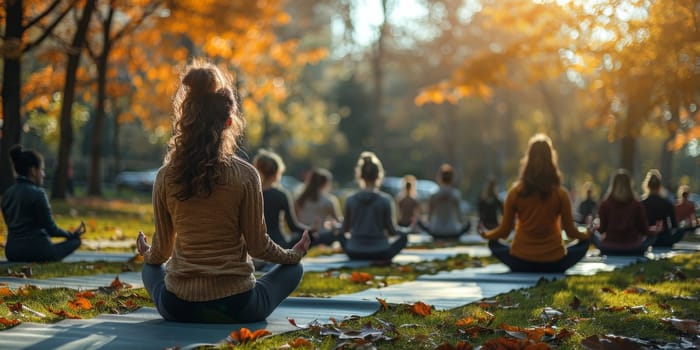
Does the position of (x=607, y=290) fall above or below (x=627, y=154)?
below

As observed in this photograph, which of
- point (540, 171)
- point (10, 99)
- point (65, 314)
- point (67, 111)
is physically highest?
point (67, 111)

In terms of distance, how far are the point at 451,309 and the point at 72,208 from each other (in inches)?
567

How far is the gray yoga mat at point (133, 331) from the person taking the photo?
573 centimetres

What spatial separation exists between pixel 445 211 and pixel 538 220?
8935mm

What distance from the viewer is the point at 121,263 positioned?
1168 centimetres

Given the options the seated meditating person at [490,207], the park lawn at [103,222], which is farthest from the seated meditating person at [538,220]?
the seated meditating person at [490,207]

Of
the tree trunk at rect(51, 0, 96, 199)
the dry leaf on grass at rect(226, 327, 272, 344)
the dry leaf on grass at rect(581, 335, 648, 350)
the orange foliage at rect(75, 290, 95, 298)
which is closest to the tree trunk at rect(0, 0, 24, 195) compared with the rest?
the tree trunk at rect(51, 0, 96, 199)

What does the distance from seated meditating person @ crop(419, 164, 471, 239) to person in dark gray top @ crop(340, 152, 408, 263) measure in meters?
6.48

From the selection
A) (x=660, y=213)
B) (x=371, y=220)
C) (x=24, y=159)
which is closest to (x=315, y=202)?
(x=371, y=220)

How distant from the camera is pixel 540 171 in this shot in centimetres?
1105

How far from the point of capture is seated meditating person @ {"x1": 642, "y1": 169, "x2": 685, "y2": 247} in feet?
55.2

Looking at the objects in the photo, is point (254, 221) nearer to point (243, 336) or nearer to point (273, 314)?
point (243, 336)

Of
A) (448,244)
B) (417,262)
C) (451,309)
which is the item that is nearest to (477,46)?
(448,244)

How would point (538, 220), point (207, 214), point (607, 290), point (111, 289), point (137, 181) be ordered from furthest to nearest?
point (137, 181), point (538, 220), point (607, 290), point (111, 289), point (207, 214)
